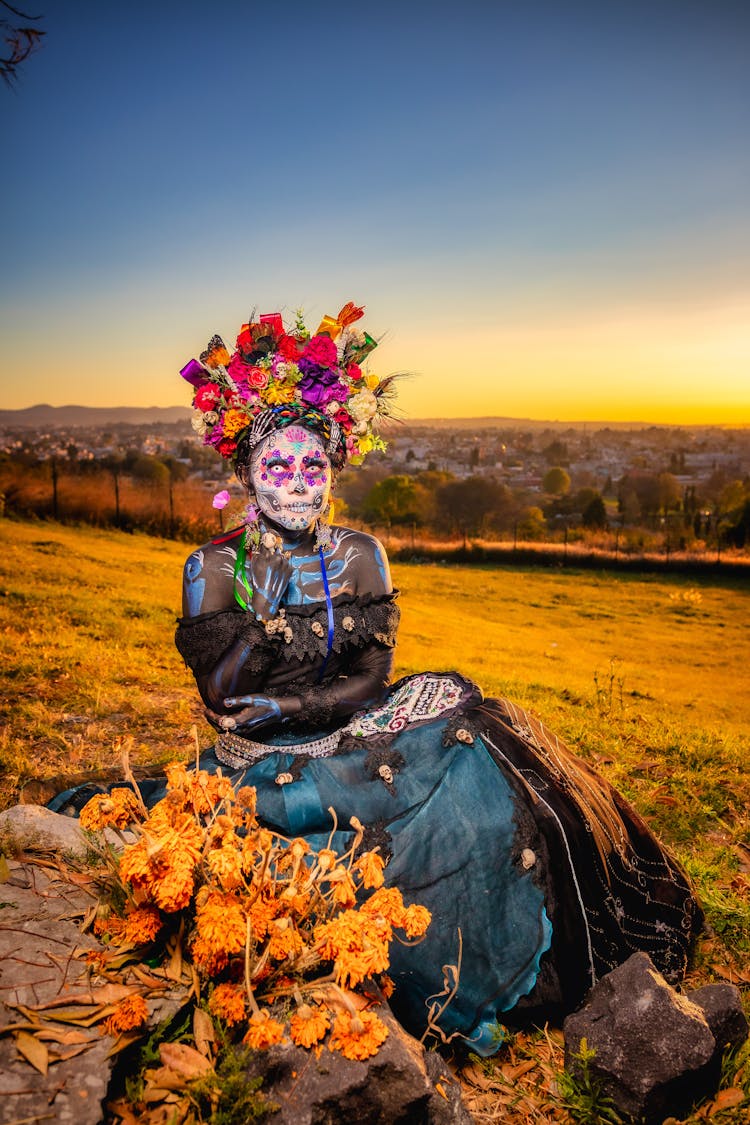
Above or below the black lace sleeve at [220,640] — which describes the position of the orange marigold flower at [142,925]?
below

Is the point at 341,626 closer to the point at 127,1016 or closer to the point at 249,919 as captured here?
the point at 249,919

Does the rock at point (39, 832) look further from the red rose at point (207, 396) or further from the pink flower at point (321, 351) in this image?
the pink flower at point (321, 351)

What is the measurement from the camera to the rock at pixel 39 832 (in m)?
3.69

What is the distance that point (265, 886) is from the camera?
9.46 feet

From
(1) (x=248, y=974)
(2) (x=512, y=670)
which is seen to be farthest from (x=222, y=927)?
(2) (x=512, y=670)

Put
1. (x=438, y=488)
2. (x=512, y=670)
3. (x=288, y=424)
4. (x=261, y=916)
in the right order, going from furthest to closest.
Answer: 1. (x=438, y=488)
2. (x=512, y=670)
3. (x=288, y=424)
4. (x=261, y=916)

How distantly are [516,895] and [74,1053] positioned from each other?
2057 millimetres

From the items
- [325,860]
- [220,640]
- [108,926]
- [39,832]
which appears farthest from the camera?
[220,640]

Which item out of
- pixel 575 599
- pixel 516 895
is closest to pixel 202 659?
pixel 516 895

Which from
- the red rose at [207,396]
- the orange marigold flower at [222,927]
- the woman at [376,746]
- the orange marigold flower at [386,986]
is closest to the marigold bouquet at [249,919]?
the orange marigold flower at [222,927]

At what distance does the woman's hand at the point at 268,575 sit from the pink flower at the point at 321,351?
41.9 inches

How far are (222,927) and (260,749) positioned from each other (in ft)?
5.89

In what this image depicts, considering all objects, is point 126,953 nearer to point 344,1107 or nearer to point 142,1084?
point 142,1084

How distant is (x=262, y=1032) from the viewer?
8.41 feet
